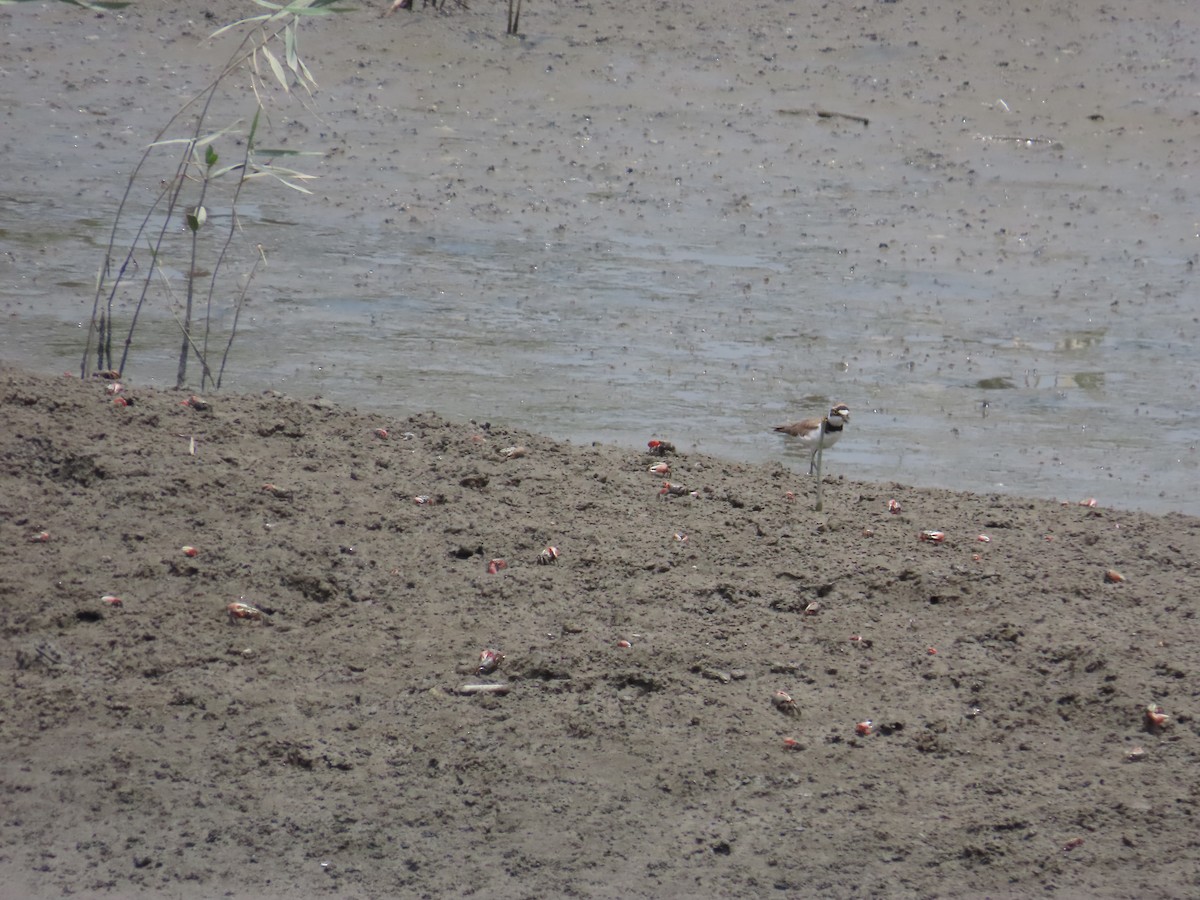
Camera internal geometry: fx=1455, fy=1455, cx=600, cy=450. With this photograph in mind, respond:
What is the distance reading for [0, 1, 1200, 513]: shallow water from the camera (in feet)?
21.1

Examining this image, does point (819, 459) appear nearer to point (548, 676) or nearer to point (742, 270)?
point (548, 676)

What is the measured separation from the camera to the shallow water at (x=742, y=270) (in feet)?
21.1

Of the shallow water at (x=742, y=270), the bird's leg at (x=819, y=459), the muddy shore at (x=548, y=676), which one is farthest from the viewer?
the shallow water at (x=742, y=270)

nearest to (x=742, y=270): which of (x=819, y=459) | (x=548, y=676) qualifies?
(x=819, y=459)

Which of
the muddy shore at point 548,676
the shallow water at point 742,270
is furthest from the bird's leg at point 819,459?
the shallow water at point 742,270

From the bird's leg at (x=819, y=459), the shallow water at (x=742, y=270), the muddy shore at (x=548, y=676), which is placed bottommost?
the muddy shore at (x=548, y=676)

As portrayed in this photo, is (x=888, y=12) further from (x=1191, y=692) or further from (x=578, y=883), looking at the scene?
(x=578, y=883)

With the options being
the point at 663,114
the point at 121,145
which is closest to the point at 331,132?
the point at 121,145

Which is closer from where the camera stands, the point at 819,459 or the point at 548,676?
the point at 548,676

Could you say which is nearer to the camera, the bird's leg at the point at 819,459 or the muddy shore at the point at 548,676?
the muddy shore at the point at 548,676

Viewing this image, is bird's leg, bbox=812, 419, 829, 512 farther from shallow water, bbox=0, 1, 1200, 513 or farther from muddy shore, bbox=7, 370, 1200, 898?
shallow water, bbox=0, 1, 1200, 513

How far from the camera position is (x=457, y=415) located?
6168 mm

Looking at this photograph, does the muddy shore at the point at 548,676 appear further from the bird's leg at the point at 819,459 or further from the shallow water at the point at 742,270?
the shallow water at the point at 742,270

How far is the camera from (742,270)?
8430mm
